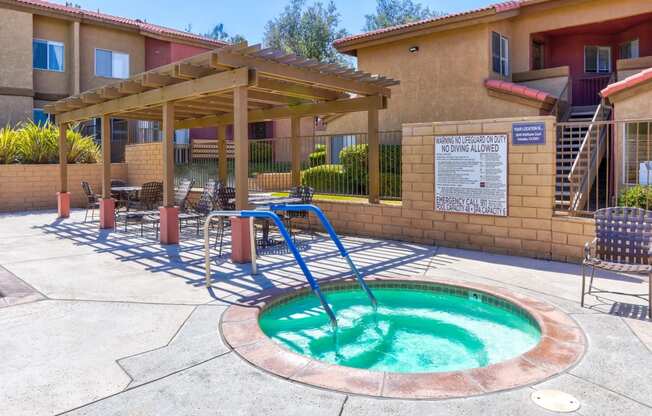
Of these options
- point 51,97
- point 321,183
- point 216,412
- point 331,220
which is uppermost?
point 51,97

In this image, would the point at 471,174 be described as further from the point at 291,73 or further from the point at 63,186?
the point at 63,186

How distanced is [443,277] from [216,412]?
172 inches

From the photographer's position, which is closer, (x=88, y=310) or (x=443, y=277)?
(x=88, y=310)

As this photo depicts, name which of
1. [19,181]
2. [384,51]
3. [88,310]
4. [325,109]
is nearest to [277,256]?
[88,310]

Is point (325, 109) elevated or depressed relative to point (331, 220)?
elevated

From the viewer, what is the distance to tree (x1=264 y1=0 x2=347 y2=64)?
121 ft

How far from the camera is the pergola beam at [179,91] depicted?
312 inches

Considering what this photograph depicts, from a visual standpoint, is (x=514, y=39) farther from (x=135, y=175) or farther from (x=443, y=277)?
(x=135, y=175)

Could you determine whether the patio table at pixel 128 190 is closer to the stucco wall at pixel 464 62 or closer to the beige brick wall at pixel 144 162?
the beige brick wall at pixel 144 162

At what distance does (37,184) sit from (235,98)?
11870 millimetres

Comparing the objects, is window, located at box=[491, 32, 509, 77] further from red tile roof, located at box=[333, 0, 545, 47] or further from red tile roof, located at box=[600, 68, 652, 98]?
red tile roof, located at box=[600, 68, 652, 98]

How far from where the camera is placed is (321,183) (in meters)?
13.0

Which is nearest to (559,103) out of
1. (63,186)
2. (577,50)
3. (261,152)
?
(577,50)

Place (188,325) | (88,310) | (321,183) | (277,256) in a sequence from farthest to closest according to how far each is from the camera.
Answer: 1. (321,183)
2. (277,256)
3. (88,310)
4. (188,325)
